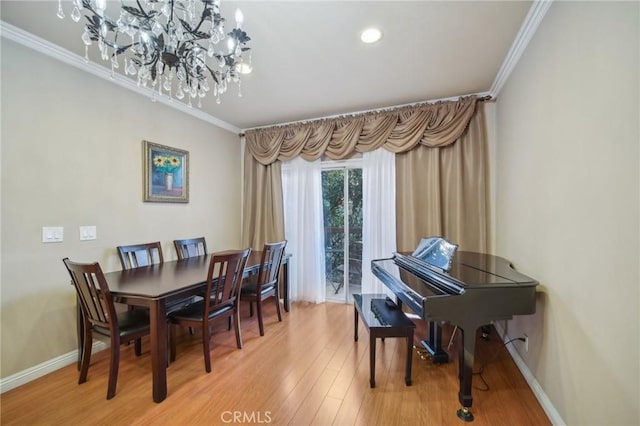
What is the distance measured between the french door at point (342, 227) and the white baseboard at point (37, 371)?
2.79 meters

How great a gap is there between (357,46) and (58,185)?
2.71 metres

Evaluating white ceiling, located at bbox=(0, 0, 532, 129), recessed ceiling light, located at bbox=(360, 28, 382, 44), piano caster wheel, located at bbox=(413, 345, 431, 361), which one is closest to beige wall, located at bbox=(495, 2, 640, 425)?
white ceiling, located at bbox=(0, 0, 532, 129)

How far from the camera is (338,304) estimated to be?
Result: 149 inches

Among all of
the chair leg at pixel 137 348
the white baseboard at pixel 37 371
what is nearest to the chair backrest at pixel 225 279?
the chair leg at pixel 137 348

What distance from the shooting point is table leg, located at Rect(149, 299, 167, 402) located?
1.82 metres

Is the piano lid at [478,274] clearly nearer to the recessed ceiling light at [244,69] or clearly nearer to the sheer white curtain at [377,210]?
the sheer white curtain at [377,210]

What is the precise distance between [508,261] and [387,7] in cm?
225

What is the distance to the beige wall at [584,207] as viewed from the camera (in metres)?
1.07

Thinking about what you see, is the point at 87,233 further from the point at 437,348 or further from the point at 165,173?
the point at 437,348

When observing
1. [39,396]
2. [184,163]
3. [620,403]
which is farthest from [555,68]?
[39,396]

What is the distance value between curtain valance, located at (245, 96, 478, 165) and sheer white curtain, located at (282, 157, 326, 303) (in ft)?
0.81

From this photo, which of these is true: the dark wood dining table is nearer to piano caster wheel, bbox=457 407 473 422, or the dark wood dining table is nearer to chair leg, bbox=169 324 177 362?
chair leg, bbox=169 324 177 362

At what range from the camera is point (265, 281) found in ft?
9.99

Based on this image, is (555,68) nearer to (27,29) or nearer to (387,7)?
(387,7)
